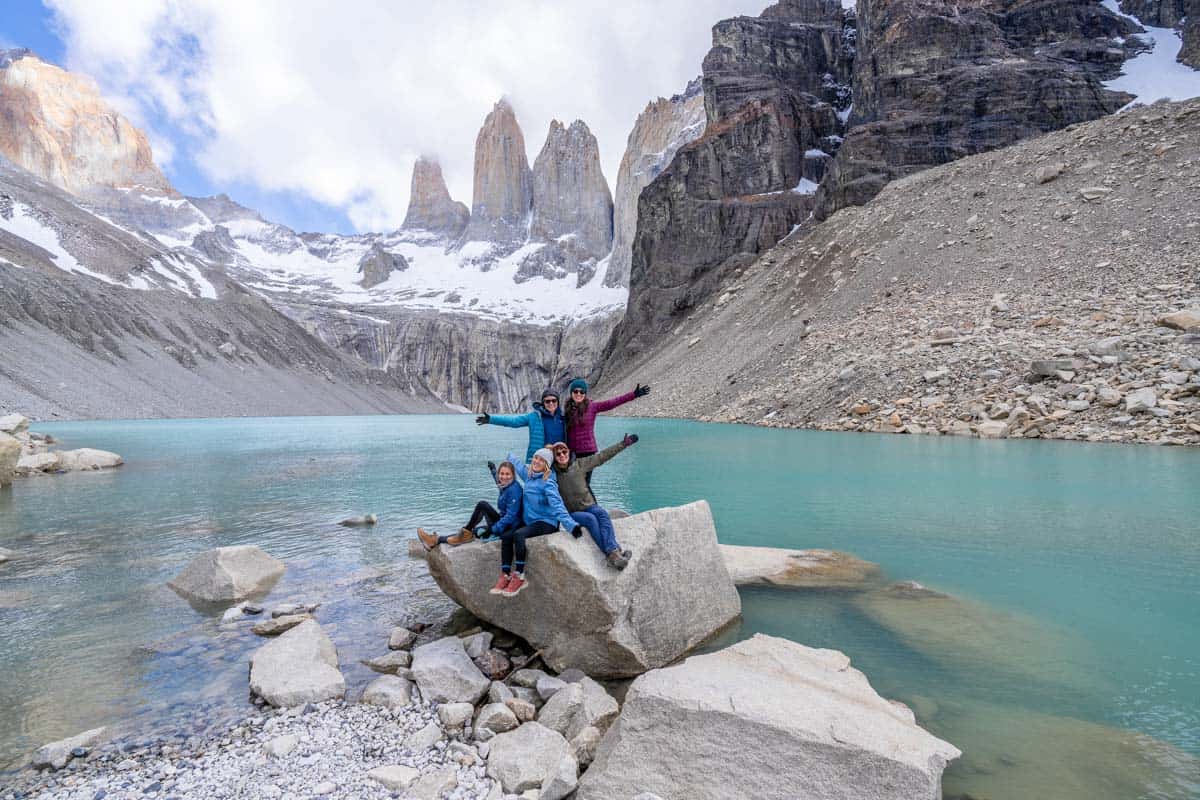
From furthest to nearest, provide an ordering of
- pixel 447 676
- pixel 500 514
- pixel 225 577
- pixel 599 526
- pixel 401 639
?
pixel 225 577
pixel 500 514
pixel 401 639
pixel 599 526
pixel 447 676

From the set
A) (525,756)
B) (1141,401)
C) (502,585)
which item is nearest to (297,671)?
(502,585)

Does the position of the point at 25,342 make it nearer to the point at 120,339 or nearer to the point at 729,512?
the point at 120,339

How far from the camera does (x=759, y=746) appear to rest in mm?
4230

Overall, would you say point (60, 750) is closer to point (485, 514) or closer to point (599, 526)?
point (485, 514)

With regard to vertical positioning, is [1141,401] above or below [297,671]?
above

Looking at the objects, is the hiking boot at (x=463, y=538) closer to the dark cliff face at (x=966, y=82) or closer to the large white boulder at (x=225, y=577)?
the large white boulder at (x=225, y=577)

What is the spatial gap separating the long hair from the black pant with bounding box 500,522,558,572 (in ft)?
5.30

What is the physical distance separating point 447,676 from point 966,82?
82.5 meters

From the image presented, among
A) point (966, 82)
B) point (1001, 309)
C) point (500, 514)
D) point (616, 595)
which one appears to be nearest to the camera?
point (616, 595)

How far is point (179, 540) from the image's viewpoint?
13633 millimetres

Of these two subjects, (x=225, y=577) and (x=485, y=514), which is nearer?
(x=485, y=514)

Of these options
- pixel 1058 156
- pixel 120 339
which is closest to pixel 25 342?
pixel 120 339

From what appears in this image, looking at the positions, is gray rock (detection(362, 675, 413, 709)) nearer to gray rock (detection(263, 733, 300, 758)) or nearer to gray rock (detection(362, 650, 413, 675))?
gray rock (detection(362, 650, 413, 675))

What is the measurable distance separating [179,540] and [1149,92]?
8441 centimetres
